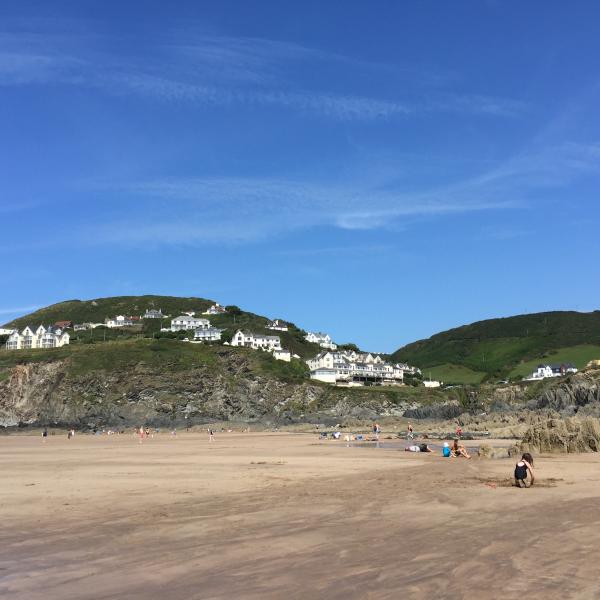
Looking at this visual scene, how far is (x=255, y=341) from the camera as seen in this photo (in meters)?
151

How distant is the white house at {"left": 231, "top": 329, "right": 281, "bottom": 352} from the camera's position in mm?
148625

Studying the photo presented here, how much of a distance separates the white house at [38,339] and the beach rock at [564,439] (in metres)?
145

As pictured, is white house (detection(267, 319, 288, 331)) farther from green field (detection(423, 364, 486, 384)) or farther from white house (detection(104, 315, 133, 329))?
green field (detection(423, 364, 486, 384))

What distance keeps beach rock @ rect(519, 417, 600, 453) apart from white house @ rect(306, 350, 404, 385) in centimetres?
10021

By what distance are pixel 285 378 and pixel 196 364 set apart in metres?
17.6

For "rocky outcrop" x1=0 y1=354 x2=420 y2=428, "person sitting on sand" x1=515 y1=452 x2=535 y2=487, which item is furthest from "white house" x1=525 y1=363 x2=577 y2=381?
"person sitting on sand" x1=515 y1=452 x2=535 y2=487

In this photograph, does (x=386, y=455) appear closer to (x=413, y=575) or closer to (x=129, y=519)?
(x=129, y=519)

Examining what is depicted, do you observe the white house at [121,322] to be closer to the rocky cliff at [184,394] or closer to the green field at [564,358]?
the rocky cliff at [184,394]

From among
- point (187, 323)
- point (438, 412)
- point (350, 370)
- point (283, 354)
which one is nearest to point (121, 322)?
point (187, 323)

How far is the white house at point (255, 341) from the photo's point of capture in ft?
488

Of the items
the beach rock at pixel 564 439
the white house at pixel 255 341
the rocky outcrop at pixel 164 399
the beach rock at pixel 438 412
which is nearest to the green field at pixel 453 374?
the white house at pixel 255 341

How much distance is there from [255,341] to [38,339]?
2404 inches

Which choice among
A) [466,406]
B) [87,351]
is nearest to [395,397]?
[466,406]

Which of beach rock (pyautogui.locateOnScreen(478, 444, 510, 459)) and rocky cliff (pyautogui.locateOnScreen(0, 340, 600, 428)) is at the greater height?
rocky cliff (pyautogui.locateOnScreen(0, 340, 600, 428))
